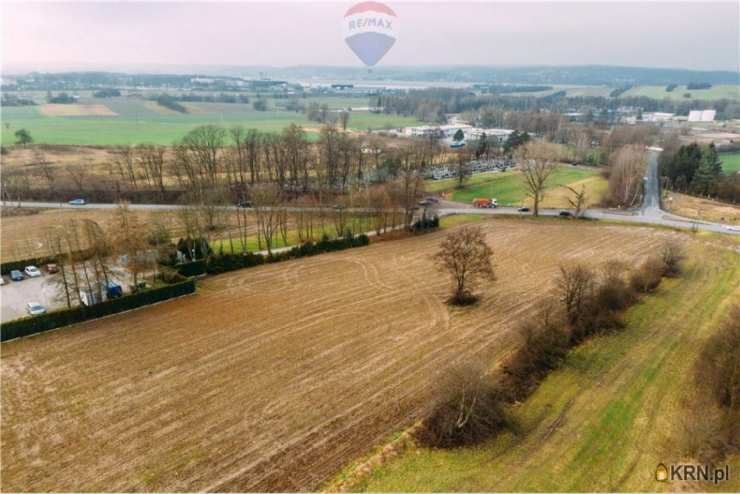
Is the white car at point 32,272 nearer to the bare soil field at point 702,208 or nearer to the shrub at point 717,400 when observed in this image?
the shrub at point 717,400

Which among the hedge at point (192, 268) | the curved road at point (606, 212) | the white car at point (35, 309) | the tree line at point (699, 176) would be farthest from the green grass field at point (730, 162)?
the white car at point (35, 309)

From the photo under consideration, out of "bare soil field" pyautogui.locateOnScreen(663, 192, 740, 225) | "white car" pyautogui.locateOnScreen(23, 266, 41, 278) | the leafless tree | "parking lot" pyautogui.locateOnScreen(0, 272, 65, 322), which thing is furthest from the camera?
the leafless tree

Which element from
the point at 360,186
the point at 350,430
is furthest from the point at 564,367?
the point at 360,186

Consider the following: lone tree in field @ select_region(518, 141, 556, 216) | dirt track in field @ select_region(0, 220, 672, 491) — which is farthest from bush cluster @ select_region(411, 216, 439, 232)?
lone tree in field @ select_region(518, 141, 556, 216)

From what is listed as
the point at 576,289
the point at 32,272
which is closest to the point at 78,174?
the point at 32,272

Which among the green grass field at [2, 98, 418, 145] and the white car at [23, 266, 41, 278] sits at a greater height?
the green grass field at [2, 98, 418, 145]

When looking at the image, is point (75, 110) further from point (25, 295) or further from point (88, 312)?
point (88, 312)

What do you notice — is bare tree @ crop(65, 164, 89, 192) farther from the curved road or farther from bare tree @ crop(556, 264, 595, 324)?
bare tree @ crop(556, 264, 595, 324)

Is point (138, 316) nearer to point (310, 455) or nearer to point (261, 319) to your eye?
point (261, 319)
